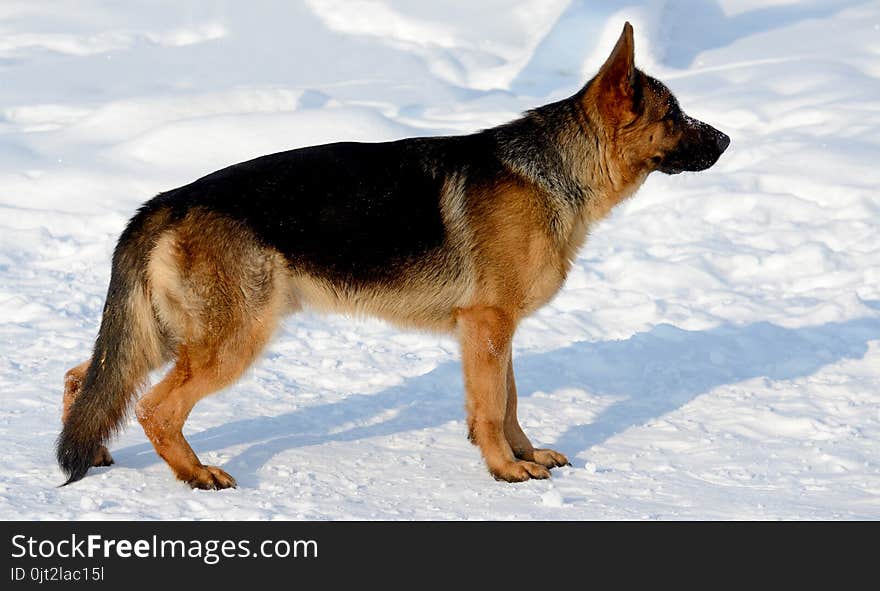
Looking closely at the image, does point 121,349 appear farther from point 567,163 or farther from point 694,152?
point 694,152

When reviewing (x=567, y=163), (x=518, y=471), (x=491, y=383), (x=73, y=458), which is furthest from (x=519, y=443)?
(x=73, y=458)

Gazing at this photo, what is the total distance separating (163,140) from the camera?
11.4 m

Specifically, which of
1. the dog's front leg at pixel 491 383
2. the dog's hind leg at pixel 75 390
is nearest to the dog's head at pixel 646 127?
the dog's front leg at pixel 491 383

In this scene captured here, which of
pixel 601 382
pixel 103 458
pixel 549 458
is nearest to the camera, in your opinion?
pixel 103 458

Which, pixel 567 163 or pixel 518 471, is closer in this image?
pixel 518 471

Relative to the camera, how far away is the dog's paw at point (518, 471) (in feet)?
17.1

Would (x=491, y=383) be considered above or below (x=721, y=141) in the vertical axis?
below

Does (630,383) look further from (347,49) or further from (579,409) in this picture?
(347,49)

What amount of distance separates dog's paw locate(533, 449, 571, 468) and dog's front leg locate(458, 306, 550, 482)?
8.1 inches

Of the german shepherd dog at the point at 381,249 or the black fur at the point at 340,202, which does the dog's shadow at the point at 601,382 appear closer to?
the german shepherd dog at the point at 381,249

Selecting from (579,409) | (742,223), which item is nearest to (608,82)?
(579,409)

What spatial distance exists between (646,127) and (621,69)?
38cm

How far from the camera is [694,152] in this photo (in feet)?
18.5

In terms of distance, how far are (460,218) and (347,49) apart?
11861 mm
